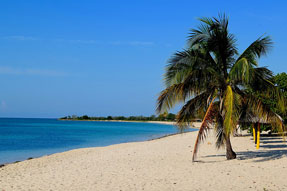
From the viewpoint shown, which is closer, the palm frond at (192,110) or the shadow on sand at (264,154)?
the palm frond at (192,110)

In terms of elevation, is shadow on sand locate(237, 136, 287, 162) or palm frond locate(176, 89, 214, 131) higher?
palm frond locate(176, 89, 214, 131)

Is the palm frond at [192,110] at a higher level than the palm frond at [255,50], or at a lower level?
lower

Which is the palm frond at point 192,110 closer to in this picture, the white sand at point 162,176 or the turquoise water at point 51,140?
the white sand at point 162,176

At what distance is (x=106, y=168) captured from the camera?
11.4 metres

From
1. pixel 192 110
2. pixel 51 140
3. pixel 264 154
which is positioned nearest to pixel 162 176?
pixel 192 110

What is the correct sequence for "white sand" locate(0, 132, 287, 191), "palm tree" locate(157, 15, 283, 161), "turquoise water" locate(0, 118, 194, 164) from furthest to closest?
"turquoise water" locate(0, 118, 194, 164), "palm tree" locate(157, 15, 283, 161), "white sand" locate(0, 132, 287, 191)

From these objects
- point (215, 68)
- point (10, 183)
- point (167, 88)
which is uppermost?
point (215, 68)

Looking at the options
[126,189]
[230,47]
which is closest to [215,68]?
[230,47]

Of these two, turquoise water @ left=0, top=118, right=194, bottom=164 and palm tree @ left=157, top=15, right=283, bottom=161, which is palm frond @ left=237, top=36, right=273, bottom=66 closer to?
palm tree @ left=157, top=15, right=283, bottom=161

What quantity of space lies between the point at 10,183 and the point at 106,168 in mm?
3341

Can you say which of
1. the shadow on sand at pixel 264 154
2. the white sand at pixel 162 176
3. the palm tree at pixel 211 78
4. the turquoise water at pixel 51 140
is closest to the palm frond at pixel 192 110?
the palm tree at pixel 211 78

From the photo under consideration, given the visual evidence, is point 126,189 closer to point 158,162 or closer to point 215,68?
point 158,162

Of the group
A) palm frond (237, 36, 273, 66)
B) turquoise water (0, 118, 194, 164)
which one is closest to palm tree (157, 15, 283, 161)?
palm frond (237, 36, 273, 66)

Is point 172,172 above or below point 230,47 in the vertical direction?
below
